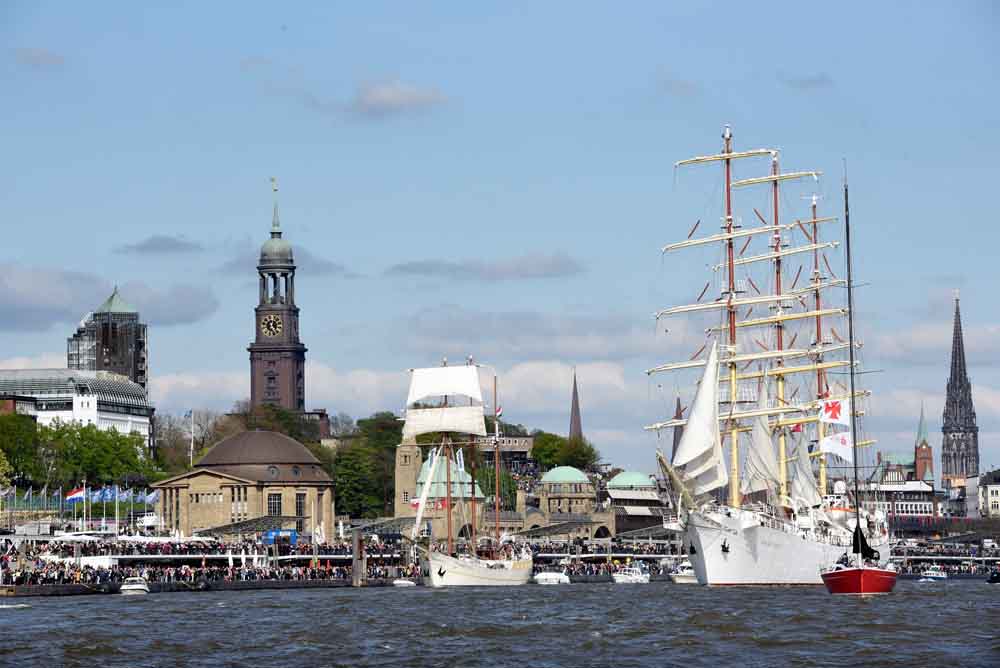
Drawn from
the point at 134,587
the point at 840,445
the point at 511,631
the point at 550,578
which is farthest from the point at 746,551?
the point at 511,631

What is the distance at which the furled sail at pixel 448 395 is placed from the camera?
6821 inches

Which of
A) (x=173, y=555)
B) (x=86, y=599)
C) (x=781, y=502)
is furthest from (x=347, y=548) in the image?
(x=86, y=599)

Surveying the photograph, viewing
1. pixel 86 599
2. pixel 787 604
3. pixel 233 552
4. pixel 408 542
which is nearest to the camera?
pixel 787 604

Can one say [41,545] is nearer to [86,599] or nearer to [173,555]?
[173,555]

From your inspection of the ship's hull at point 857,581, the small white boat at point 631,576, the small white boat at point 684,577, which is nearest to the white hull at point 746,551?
the small white boat at point 684,577

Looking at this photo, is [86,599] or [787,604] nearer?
[787,604]

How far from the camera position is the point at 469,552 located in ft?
523

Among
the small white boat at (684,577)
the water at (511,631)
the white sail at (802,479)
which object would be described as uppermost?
the white sail at (802,479)

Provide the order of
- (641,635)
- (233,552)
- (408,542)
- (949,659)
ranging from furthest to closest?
(408,542)
(233,552)
(641,635)
(949,659)

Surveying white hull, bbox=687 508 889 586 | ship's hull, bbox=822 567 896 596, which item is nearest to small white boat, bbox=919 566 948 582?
white hull, bbox=687 508 889 586

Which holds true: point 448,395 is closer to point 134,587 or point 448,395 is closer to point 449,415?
point 449,415

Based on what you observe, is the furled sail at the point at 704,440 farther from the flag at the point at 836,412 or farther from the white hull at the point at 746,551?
the flag at the point at 836,412

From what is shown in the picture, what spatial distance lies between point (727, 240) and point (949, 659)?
235 feet

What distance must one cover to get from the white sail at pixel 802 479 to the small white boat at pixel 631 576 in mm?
17757
